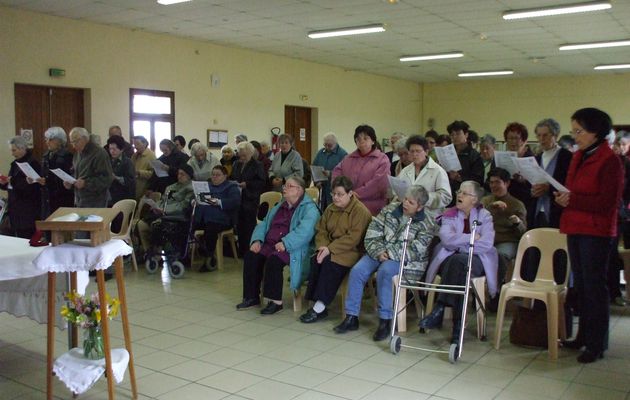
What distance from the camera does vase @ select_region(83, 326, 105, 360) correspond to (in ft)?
9.95

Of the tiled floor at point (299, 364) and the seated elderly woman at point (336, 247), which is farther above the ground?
the seated elderly woman at point (336, 247)

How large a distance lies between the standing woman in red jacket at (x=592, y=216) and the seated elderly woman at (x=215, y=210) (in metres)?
3.83

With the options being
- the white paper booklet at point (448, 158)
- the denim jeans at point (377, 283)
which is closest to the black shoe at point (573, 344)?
the denim jeans at point (377, 283)

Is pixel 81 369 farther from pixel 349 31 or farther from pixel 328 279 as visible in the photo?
pixel 349 31

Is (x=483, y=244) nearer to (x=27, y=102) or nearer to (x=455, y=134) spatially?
(x=455, y=134)

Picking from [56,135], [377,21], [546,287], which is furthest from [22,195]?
[377,21]

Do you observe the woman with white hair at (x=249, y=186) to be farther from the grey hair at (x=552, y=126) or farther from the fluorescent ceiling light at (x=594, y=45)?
the fluorescent ceiling light at (x=594, y=45)

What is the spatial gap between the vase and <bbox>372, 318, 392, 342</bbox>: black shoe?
2000 millimetres

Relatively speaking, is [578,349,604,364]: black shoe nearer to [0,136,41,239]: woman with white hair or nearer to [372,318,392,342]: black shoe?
[372,318,392,342]: black shoe

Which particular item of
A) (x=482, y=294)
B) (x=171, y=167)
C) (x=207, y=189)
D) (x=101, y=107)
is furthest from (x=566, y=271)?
(x=101, y=107)

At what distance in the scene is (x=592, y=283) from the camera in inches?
148

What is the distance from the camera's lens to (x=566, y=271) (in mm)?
4285

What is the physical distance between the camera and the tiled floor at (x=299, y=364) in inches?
133

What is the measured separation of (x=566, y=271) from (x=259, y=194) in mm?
3917
